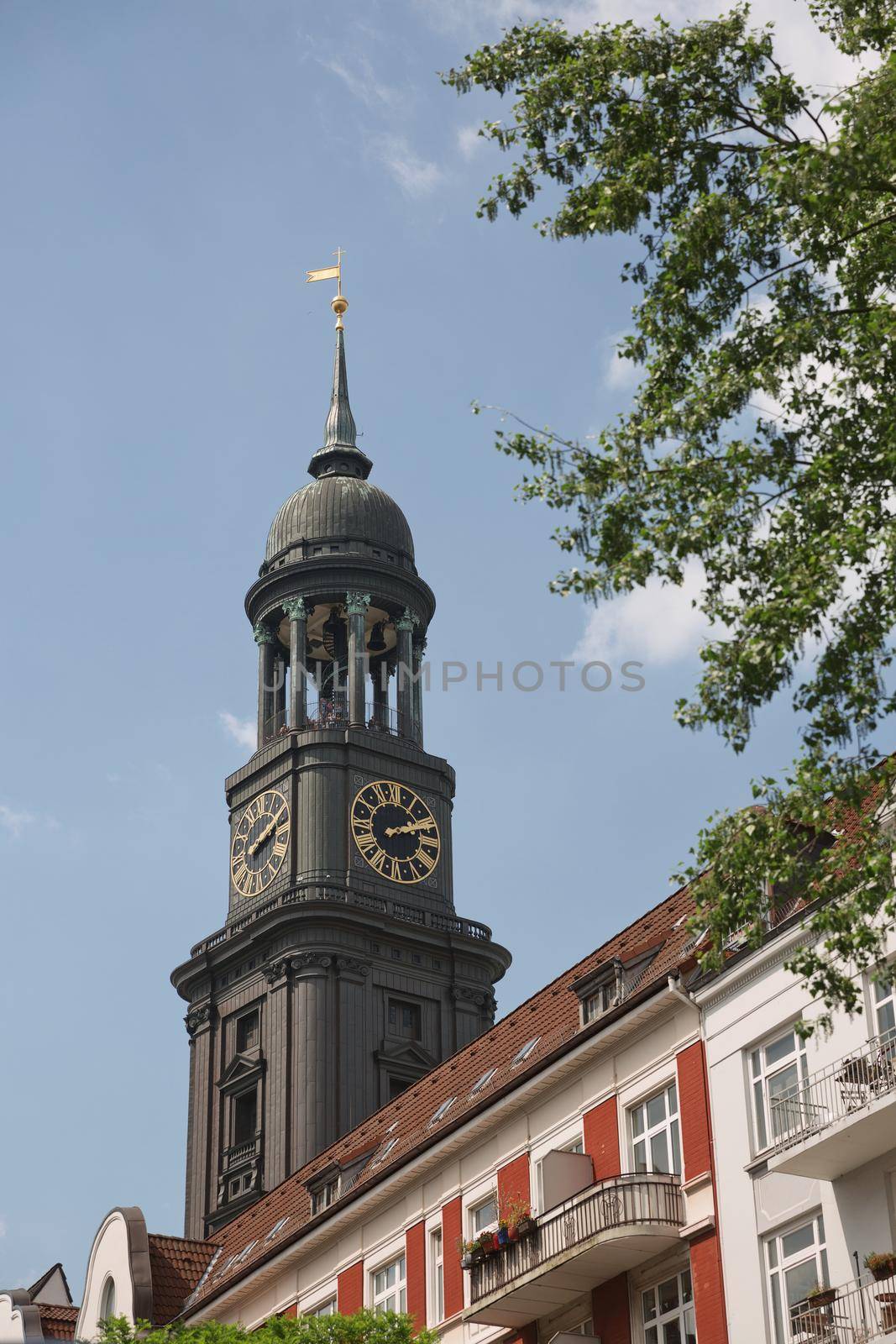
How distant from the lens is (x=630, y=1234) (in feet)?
125

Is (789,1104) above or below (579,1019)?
below

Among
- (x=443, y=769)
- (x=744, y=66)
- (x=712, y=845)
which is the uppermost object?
(x=443, y=769)

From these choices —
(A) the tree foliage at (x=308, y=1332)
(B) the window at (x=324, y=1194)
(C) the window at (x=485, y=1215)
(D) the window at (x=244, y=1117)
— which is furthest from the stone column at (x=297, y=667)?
(A) the tree foliage at (x=308, y=1332)

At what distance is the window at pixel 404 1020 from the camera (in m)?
82.6

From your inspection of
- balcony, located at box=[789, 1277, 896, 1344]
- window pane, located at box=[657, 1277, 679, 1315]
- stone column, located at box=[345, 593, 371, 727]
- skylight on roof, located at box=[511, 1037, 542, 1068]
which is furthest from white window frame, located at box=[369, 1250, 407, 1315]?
stone column, located at box=[345, 593, 371, 727]

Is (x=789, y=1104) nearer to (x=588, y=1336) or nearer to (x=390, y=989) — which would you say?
(x=588, y=1336)

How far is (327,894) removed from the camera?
82688 mm

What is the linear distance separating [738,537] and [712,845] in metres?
3.60

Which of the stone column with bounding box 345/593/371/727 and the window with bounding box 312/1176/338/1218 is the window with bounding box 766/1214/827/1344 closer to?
the window with bounding box 312/1176/338/1218

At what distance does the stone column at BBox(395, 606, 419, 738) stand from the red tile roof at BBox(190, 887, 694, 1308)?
28848 millimetres

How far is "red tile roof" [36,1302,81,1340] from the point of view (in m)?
65.0

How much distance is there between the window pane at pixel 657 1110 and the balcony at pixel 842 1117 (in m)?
4.43

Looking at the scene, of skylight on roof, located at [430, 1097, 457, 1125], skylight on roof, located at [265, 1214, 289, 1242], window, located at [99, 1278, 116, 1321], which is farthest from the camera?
window, located at [99, 1278, 116, 1321]

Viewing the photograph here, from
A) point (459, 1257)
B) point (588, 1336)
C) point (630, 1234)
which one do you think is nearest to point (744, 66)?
point (630, 1234)
